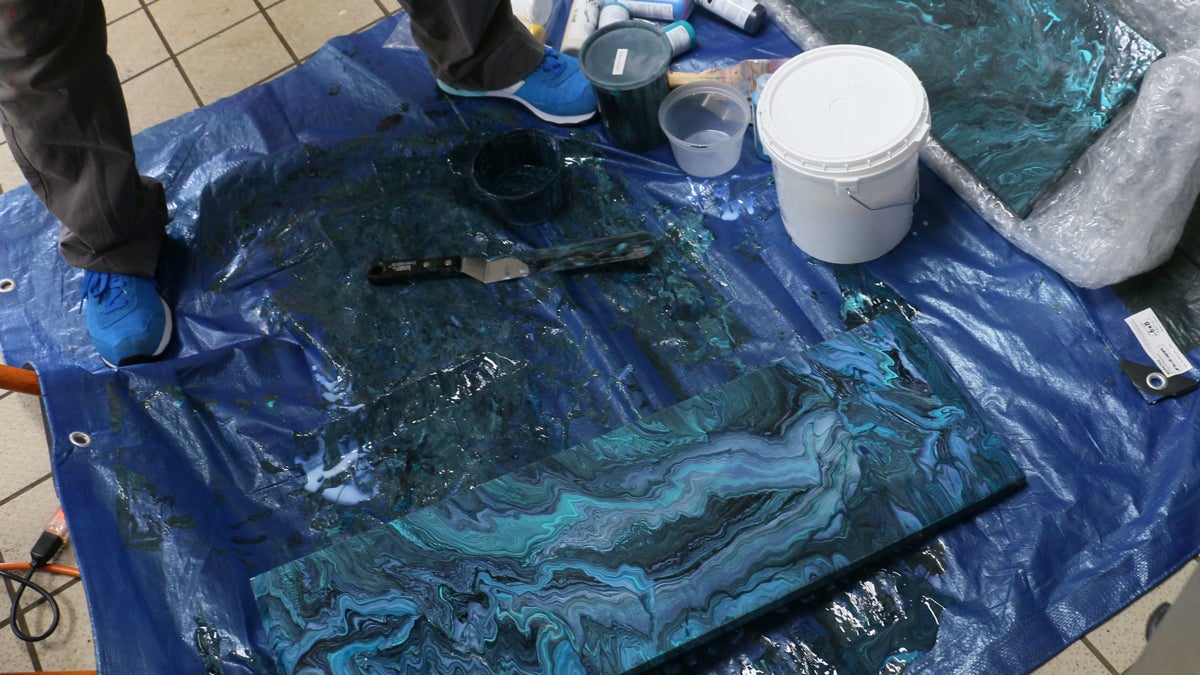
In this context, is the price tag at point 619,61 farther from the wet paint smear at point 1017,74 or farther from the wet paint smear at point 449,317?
the wet paint smear at point 1017,74

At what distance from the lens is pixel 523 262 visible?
197 cm

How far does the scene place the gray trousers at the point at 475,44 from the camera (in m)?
2.05

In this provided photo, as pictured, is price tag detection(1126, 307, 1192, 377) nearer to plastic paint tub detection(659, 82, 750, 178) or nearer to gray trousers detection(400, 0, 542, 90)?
plastic paint tub detection(659, 82, 750, 178)

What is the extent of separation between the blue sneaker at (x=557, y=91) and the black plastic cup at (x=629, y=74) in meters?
0.08

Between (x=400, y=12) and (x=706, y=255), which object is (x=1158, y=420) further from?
(x=400, y=12)

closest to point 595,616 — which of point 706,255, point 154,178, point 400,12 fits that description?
point 706,255

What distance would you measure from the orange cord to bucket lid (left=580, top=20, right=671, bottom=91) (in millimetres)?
1474

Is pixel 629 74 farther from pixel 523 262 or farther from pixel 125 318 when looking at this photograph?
pixel 125 318

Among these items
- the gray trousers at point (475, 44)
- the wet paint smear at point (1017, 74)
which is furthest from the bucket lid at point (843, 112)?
the gray trousers at point (475, 44)

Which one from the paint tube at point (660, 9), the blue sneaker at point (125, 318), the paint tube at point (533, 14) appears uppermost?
the paint tube at point (660, 9)

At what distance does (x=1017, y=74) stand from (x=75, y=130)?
187cm

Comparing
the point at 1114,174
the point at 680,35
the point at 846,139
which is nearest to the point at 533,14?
the point at 680,35

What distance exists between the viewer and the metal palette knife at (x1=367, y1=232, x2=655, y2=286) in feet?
6.40

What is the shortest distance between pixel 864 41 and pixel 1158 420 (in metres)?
1.00
